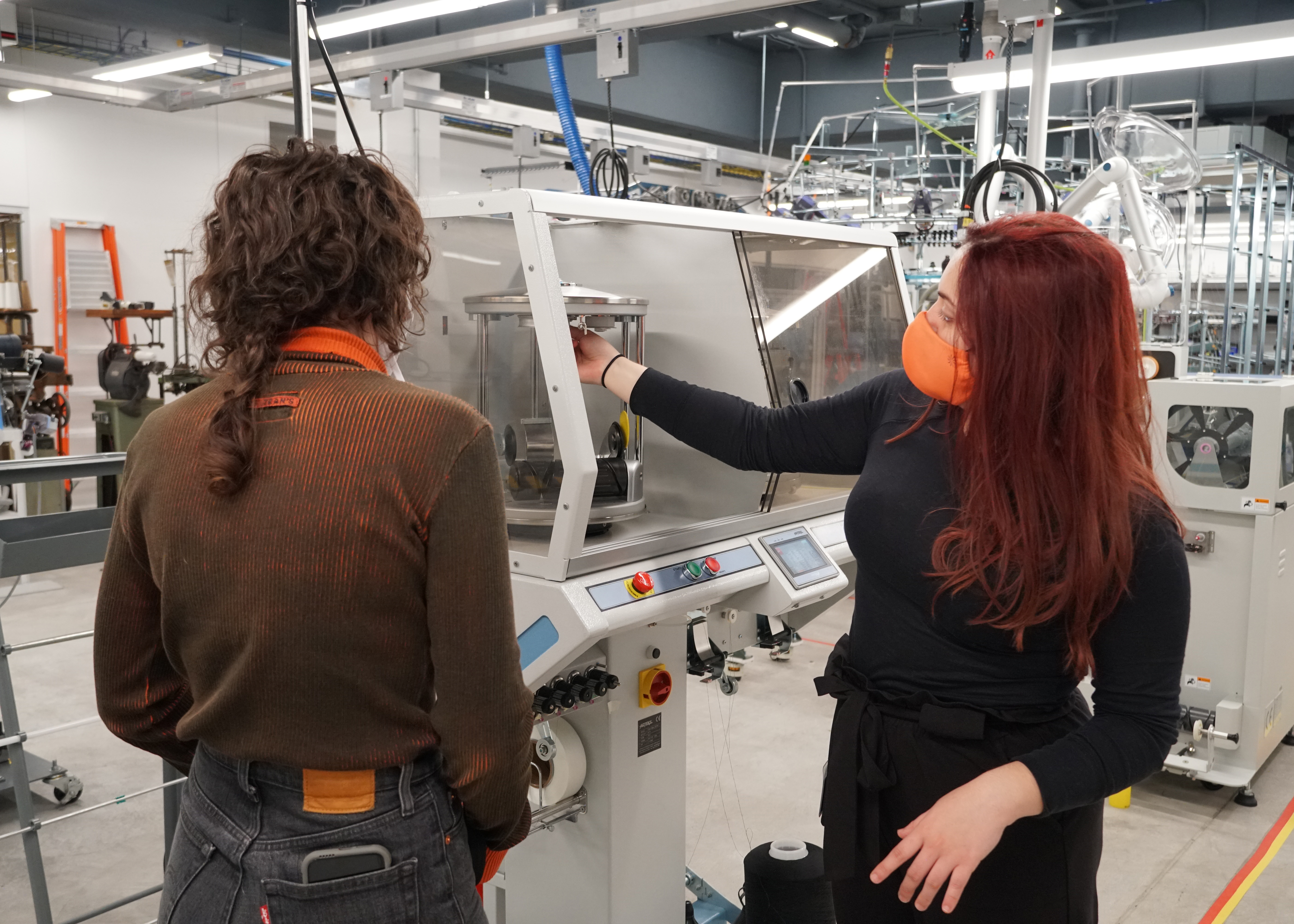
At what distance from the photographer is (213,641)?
3.38 feet

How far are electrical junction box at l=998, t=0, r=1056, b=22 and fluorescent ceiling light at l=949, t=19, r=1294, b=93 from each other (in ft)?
3.06

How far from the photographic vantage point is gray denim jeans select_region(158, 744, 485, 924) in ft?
3.40

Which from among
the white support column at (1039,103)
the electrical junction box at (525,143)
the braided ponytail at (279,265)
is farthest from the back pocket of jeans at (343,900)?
the electrical junction box at (525,143)

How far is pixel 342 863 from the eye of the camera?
3.39 feet

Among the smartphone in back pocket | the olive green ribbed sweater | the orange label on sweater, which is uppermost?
the orange label on sweater

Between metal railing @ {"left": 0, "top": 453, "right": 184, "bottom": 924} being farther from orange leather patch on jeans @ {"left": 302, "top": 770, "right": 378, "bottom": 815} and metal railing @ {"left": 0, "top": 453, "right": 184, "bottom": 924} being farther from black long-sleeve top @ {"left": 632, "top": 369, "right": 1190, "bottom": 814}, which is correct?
black long-sleeve top @ {"left": 632, "top": 369, "right": 1190, "bottom": 814}

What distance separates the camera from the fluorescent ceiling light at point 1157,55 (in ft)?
13.1

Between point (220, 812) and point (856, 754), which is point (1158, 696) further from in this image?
point (220, 812)

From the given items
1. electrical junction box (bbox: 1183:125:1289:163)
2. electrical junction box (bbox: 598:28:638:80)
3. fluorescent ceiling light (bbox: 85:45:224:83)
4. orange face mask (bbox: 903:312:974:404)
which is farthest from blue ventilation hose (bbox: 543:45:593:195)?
electrical junction box (bbox: 1183:125:1289:163)

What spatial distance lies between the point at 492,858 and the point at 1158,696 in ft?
2.69

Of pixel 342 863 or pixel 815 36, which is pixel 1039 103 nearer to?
pixel 342 863

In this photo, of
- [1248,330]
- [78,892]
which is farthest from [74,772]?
[1248,330]

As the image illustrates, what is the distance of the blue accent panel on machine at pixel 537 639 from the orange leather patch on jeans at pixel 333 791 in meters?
0.64

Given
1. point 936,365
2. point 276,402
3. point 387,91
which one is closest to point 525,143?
point 387,91
